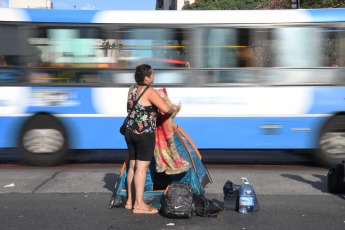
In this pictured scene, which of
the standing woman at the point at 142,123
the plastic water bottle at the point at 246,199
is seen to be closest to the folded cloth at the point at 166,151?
the standing woman at the point at 142,123

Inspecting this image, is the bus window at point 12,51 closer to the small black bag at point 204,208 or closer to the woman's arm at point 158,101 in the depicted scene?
the woman's arm at point 158,101

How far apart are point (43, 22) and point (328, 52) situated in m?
5.32

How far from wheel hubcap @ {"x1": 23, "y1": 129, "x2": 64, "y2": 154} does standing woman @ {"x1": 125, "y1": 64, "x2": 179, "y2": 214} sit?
12.4ft

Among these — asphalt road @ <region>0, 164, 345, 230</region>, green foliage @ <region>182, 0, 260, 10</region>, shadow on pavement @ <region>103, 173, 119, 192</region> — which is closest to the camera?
asphalt road @ <region>0, 164, 345, 230</region>

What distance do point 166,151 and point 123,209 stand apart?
2.92ft

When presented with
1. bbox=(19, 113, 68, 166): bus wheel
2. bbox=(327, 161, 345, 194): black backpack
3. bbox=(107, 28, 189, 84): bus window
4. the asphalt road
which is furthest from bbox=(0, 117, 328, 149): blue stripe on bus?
bbox=(327, 161, 345, 194): black backpack

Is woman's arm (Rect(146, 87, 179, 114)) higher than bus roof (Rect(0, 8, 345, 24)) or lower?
lower

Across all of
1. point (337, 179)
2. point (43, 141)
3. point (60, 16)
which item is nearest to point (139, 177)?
point (337, 179)

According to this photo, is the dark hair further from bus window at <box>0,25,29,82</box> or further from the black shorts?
bus window at <box>0,25,29,82</box>

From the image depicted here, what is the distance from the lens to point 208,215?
5855 millimetres

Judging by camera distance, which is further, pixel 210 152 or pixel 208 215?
pixel 210 152

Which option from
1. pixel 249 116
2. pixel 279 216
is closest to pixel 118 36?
pixel 249 116

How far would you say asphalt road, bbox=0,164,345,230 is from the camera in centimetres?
561

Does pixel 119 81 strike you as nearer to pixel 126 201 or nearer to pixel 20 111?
pixel 20 111
